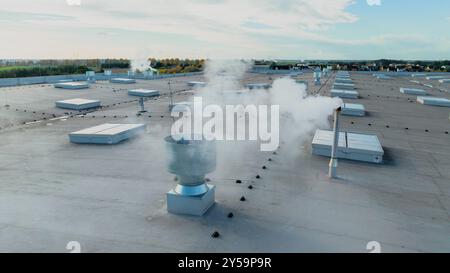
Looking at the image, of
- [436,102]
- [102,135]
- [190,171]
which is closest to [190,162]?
[190,171]

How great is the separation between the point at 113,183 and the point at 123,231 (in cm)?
419

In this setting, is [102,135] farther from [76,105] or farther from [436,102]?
[436,102]

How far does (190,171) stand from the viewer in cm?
1034

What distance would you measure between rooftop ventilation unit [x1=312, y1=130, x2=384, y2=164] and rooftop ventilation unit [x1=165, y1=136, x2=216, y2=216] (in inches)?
331

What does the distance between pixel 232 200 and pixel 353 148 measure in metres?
7.96

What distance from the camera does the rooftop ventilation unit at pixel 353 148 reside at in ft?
52.9

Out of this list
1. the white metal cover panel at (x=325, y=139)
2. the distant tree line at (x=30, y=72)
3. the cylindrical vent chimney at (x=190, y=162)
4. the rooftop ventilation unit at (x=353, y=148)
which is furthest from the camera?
the distant tree line at (x=30, y=72)

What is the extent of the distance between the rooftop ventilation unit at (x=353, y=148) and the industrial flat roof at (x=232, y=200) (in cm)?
59

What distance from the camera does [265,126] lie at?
2442cm

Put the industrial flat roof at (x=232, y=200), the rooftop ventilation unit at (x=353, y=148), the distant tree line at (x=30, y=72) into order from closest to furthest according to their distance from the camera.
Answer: the industrial flat roof at (x=232, y=200)
the rooftop ventilation unit at (x=353, y=148)
the distant tree line at (x=30, y=72)

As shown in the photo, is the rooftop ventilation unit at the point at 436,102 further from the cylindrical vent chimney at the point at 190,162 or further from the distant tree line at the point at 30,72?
the distant tree line at the point at 30,72

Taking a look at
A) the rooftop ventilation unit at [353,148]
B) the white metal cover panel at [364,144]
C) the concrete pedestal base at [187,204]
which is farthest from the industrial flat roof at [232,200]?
the white metal cover panel at [364,144]
